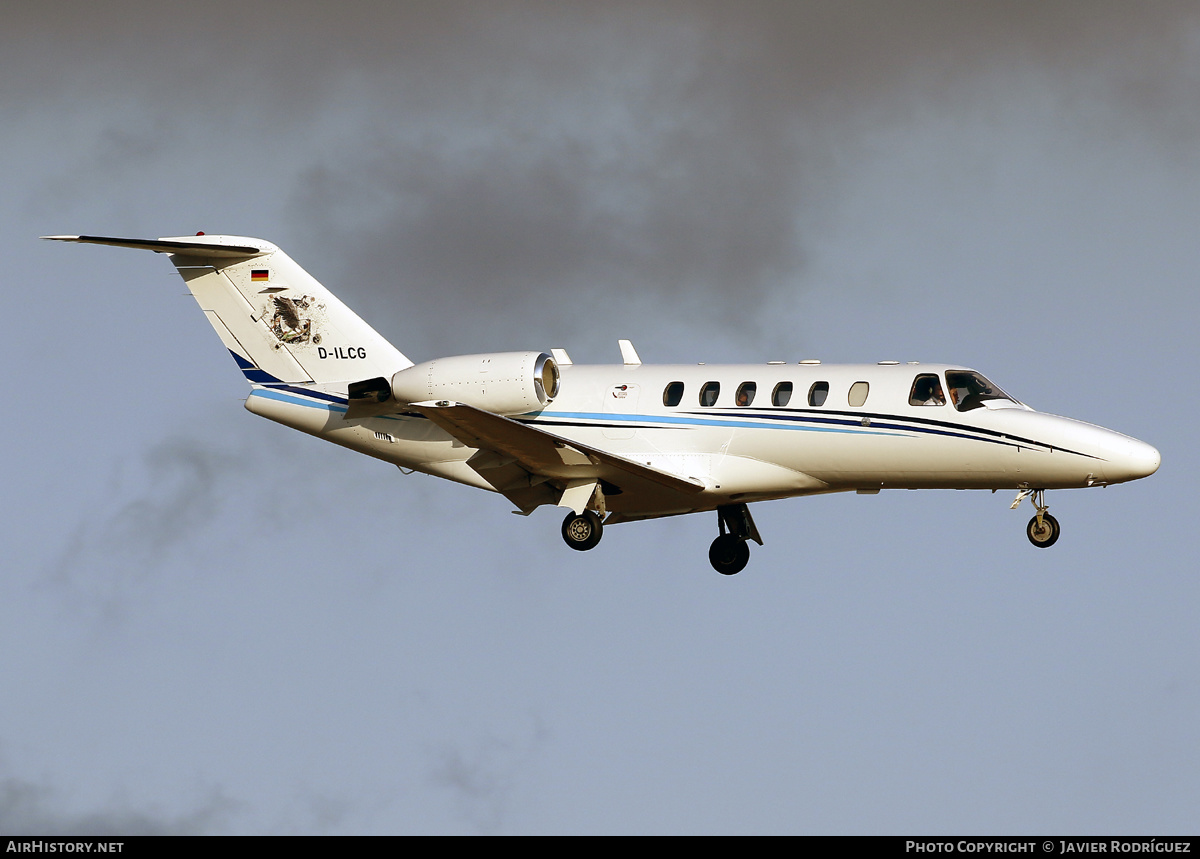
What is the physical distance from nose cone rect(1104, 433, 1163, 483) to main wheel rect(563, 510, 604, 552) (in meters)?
8.84

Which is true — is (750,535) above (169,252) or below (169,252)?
below

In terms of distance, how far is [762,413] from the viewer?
101 feet

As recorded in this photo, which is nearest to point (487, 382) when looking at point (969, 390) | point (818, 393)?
point (818, 393)

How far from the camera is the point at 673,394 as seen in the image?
31.5 meters

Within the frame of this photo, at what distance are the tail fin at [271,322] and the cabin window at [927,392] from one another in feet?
32.7

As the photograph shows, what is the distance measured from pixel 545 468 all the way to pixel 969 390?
7.48 m

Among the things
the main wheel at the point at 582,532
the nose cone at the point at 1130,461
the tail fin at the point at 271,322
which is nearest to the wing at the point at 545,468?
the main wheel at the point at 582,532

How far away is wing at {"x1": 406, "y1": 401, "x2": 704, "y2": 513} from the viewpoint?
2953cm

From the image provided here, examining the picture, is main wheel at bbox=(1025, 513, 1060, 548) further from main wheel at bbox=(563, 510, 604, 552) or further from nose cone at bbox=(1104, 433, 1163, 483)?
main wheel at bbox=(563, 510, 604, 552)

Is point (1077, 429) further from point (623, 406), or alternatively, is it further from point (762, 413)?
point (623, 406)

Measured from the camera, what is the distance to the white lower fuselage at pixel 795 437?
29.7m

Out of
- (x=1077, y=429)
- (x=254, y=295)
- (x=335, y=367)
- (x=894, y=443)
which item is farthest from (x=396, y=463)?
(x=1077, y=429)

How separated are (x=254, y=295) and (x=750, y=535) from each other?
34.8 ft

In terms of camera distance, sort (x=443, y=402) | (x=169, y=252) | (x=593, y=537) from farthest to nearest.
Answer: (x=169, y=252) → (x=593, y=537) → (x=443, y=402)
